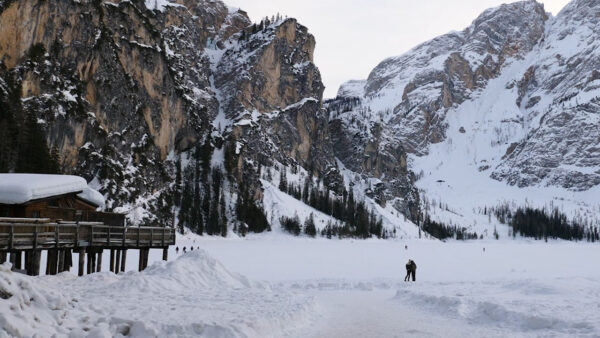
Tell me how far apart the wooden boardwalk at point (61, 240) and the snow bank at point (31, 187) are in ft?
16.5

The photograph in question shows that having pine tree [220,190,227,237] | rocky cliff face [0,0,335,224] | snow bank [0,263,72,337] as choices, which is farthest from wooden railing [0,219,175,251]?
pine tree [220,190,227,237]

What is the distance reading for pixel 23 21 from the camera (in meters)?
113

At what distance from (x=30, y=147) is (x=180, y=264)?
80573 millimetres

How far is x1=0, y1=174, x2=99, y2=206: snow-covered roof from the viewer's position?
34594mm

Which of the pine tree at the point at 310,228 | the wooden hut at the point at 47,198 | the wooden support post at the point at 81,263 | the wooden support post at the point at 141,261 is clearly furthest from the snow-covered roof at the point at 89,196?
the pine tree at the point at 310,228

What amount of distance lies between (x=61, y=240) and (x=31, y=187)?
8.85 meters

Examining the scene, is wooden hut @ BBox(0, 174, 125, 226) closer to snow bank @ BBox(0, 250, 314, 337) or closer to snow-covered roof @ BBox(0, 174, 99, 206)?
snow-covered roof @ BBox(0, 174, 99, 206)

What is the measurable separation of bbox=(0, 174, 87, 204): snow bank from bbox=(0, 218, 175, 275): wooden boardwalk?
5.02 m

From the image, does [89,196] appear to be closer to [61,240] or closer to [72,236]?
[72,236]

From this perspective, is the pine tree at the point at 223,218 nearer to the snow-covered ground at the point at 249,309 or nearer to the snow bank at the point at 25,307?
the snow-covered ground at the point at 249,309

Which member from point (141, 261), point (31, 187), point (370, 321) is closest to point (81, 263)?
point (141, 261)

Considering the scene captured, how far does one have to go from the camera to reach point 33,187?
1383 inches

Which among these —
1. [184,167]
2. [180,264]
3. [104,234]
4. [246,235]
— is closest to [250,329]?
[180,264]

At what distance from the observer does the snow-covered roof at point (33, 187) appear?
34594 mm
